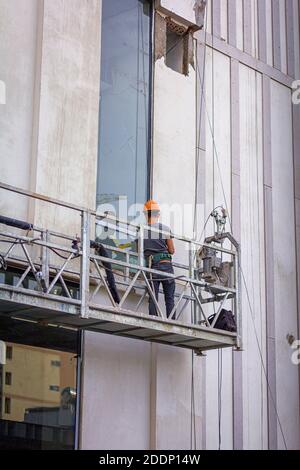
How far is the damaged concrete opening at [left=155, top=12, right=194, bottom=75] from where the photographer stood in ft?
63.9

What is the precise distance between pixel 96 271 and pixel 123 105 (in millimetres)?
3459

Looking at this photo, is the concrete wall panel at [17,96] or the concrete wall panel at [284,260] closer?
the concrete wall panel at [17,96]

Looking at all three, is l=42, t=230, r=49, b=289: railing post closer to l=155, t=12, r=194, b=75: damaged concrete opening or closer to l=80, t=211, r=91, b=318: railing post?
l=80, t=211, r=91, b=318: railing post

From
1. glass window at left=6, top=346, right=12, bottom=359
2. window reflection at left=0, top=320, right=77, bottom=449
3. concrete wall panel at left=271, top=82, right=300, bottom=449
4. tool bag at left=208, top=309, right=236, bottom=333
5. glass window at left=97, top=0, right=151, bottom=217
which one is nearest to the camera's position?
window reflection at left=0, top=320, right=77, bottom=449

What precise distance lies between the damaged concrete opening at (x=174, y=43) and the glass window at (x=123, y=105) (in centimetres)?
32

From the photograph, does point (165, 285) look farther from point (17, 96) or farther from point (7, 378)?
point (17, 96)

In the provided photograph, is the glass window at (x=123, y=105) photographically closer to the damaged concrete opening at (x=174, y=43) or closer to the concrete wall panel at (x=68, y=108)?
the damaged concrete opening at (x=174, y=43)

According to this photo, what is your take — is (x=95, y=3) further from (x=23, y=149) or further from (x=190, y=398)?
(x=190, y=398)

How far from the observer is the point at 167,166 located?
18.8 metres

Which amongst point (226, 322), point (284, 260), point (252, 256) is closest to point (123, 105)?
point (252, 256)

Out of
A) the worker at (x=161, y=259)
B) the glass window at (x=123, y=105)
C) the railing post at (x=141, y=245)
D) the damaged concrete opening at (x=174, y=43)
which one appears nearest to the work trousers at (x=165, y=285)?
the worker at (x=161, y=259)

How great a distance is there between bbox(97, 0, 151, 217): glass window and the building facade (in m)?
0.03

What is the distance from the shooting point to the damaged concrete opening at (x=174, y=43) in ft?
63.9

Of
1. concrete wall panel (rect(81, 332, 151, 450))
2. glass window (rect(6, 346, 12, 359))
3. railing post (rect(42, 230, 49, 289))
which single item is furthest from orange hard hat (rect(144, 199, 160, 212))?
glass window (rect(6, 346, 12, 359))
